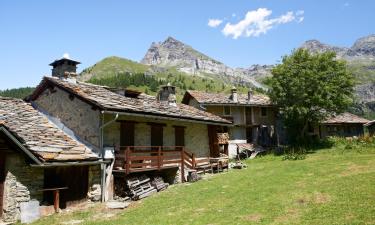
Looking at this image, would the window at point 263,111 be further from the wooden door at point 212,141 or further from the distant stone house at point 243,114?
the wooden door at point 212,141

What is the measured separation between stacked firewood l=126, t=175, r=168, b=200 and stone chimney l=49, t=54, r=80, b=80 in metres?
7.89

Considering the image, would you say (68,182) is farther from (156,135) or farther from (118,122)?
(156,135)

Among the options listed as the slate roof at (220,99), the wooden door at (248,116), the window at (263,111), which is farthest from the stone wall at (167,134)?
the window at (263,111)

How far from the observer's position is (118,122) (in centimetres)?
1948

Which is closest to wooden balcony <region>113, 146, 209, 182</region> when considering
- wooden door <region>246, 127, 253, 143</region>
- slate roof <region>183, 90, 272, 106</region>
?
slate roof <region>183, 90, 272, 106</region>

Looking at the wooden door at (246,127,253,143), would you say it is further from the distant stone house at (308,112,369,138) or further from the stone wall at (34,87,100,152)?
the stone wall at (34,87,100,152)

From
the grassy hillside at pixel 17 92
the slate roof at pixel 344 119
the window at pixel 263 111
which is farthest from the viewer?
the grassy hillside at pixel 17 92

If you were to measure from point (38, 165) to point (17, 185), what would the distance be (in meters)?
1.23

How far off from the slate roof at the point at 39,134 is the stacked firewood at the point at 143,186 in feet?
7.83

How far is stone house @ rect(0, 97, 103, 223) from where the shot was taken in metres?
14.4

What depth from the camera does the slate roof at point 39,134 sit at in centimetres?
1528

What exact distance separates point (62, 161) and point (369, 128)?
5556 cm

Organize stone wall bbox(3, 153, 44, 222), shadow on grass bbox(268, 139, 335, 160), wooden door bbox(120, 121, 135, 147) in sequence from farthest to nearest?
shadow on grass bbox(268, 139, 335, 160)
wooden door bbox(120, 121, 135, 147)
stone wall bbox(3, 153, 44, 222)

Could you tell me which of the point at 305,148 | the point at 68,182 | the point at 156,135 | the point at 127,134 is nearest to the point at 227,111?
the point at 305,148
